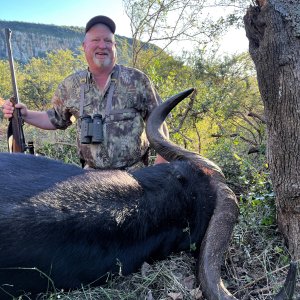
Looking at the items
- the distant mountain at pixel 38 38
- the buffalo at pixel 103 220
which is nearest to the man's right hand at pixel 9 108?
the buffalo at pixel 103 220

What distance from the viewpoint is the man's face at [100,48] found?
4.46 m

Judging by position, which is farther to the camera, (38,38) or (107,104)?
(38,38)

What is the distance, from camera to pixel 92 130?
14.1 feet

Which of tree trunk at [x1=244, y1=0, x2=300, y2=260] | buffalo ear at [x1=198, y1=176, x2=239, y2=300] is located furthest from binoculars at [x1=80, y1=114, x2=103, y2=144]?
tree trunk at [x1=244, y1=0, x2=300, y2=260]

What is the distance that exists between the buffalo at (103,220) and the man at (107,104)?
3.33 ft

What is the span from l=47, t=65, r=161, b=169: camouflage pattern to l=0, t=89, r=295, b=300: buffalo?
3.26ft

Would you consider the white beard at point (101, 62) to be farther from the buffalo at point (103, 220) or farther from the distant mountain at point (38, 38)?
the distant mountain at point (38, 38)

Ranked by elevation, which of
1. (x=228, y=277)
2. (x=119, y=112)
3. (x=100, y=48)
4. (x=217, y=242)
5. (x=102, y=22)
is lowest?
(x=228, y=277)

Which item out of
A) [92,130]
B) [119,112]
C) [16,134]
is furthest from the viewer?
[16,134]

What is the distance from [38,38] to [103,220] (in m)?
112

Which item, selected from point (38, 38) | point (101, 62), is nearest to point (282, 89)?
point (101, 62)

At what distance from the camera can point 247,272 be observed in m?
2.91

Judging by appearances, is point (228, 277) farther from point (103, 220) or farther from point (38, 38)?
point (38, 38)

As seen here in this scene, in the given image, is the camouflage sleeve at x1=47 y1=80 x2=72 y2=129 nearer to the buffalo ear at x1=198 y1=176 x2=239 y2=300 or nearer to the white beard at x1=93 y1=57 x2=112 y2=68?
the white beard at x1=93 y1=57 x2=112 y2=68
